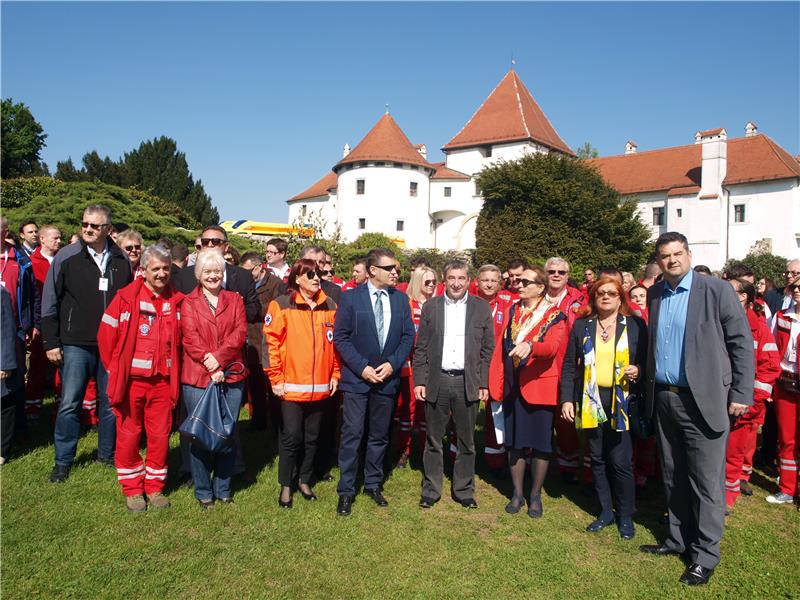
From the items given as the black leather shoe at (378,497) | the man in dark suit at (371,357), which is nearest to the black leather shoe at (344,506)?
the man in dark suit at (371,357)

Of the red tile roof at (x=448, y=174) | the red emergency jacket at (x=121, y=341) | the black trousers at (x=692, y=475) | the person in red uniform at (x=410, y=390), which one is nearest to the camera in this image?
the black trousers at (x=692, y=475)

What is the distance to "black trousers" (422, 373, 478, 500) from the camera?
212 inches

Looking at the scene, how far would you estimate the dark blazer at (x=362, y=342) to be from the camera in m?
5.18

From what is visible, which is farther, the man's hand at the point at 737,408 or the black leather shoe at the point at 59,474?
the black leather shoe at the point at 59,474

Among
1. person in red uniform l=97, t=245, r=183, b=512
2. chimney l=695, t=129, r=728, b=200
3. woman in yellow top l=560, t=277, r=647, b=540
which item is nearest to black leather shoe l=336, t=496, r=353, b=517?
person in red uniform l=97, t=245, r=183, b=512

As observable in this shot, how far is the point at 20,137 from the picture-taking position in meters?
51.1

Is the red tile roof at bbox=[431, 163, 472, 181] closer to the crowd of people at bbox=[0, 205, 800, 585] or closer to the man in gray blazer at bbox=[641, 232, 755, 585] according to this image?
the crowd of people at bbox=[0, 205, 800, 585]

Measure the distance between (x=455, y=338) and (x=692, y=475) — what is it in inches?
83.8

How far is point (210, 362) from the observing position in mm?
4938

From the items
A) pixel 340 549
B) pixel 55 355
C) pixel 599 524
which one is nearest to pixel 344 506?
pixel 340 549

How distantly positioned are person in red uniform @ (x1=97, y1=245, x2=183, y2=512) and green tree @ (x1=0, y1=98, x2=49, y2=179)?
52.9 metres

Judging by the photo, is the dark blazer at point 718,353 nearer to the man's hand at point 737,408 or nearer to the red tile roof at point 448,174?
the man's hand at point 737,408

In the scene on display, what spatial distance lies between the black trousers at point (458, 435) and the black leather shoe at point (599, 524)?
1073 mm

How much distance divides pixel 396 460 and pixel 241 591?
2.93 meters
